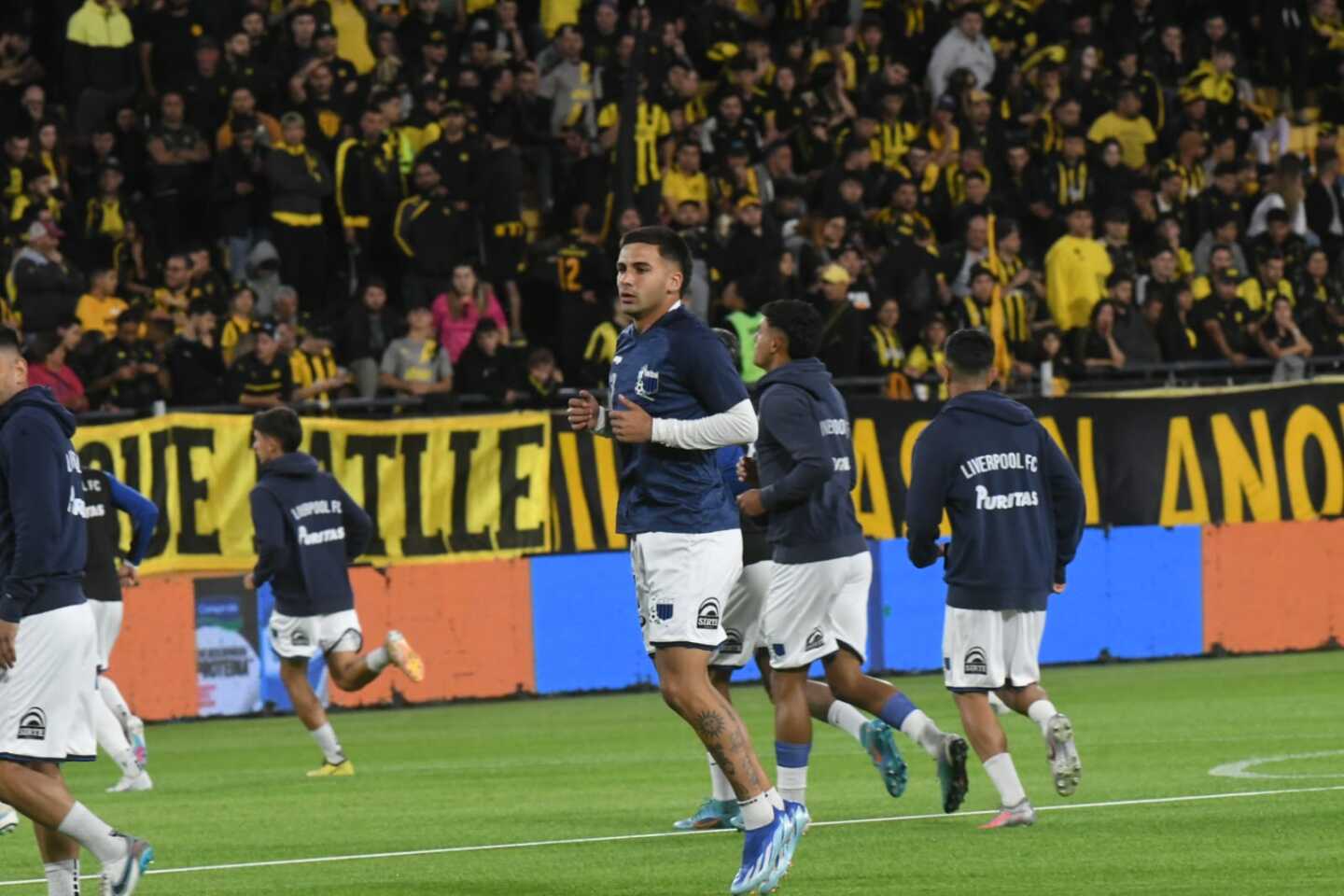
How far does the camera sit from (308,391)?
20719 mm

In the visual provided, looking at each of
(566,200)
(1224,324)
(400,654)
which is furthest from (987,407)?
(1224,324)

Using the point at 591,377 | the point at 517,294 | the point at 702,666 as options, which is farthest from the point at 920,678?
the point at 702,666

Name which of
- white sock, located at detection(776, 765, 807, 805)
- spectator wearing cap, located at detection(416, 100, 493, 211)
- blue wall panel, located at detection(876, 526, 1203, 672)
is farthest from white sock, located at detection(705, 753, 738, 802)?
spectator wearing cap, located at detection(416, 100, 493, 211)

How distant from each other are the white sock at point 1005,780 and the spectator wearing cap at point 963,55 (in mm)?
17801

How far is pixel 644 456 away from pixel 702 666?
0.80 meters

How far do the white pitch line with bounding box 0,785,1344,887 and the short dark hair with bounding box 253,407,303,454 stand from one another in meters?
4.91

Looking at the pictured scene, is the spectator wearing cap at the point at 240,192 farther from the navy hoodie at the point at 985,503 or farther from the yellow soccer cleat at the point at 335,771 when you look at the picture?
the navy hoodie at the point at 985,503

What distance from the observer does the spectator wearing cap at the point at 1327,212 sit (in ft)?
90.8

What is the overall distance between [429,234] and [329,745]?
28.7 ft

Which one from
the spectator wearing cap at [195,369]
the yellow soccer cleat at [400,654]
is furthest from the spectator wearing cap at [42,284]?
the yellow soccer cleat at [400,654]

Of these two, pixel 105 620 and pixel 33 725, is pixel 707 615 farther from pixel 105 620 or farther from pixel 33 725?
pixel 105 620

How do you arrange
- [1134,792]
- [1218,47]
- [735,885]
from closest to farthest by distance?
1. [735,885]
2. [1134,792]
3. [1218,47]

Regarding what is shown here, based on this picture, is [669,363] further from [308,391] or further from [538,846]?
[308,391]

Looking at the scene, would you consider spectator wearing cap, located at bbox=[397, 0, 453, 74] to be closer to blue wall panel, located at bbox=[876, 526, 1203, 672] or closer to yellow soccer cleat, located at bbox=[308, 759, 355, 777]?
blue wall panel, located at bbox=[876, 526, 1203, 672]
